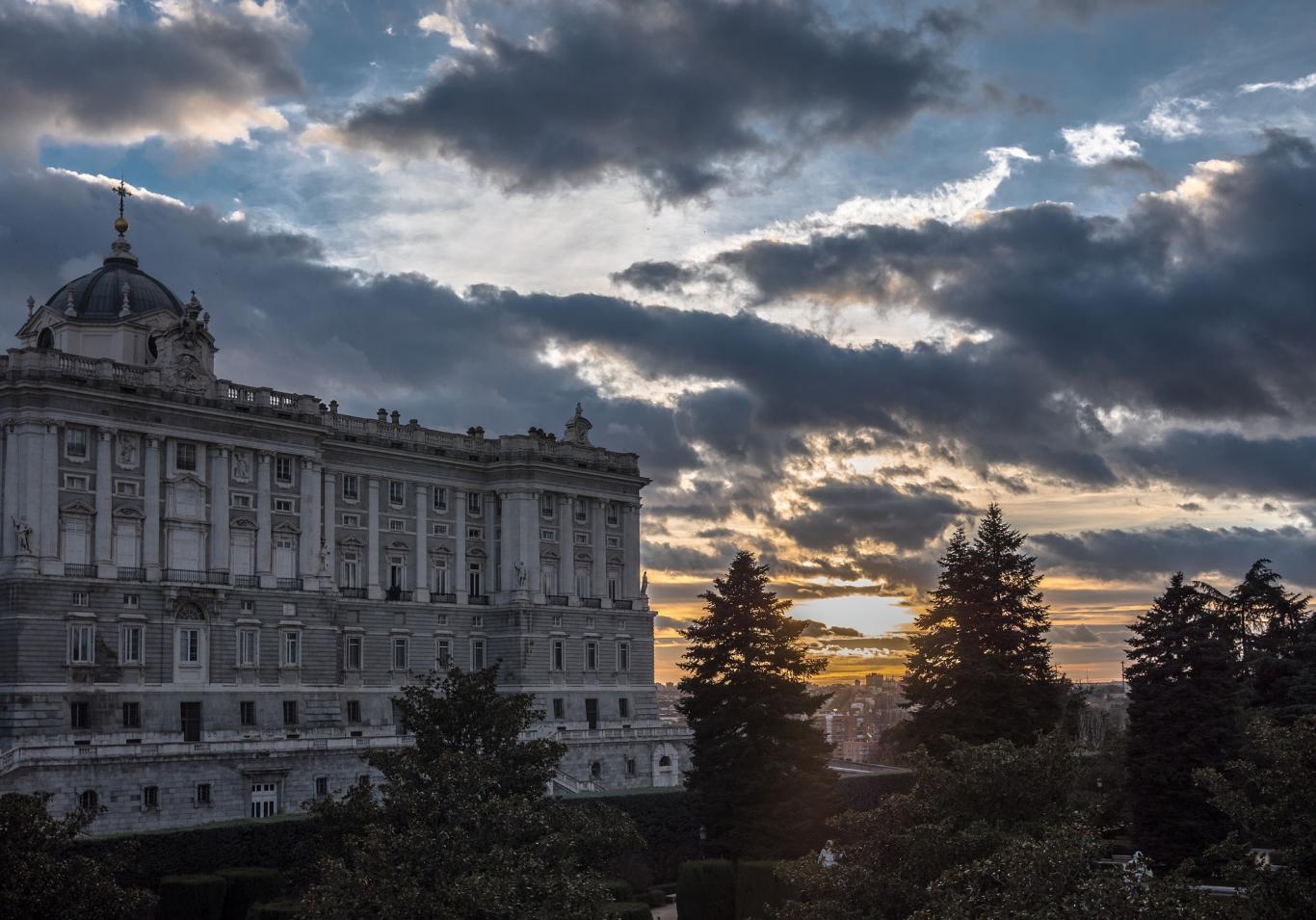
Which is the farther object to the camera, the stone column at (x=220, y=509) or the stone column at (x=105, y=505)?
the stone column at (x=220, y=509)

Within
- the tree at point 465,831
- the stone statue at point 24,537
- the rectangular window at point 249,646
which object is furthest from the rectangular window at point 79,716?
the tree at point 465,831

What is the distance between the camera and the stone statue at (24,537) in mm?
71500

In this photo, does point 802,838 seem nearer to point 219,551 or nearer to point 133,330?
point 219,551

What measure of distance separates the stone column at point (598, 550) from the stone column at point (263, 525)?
25.9m

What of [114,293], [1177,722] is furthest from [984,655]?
[114,293]

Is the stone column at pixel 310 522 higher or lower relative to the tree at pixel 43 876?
higher

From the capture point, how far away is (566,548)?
328 feet

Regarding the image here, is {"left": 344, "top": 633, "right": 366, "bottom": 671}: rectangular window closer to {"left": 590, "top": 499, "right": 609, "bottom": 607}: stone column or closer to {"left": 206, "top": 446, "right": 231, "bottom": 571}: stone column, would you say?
{"left": 206, "top": 446, "right": 231, "bottom": 571}: stone column

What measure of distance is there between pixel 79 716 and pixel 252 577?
1250 cm

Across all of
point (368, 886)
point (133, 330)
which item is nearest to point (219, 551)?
point (133, 330)

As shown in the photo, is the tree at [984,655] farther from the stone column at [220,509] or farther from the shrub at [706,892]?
the stone column at [220,509]

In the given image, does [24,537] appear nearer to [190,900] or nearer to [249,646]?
[249,646]

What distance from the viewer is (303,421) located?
84.8 meters

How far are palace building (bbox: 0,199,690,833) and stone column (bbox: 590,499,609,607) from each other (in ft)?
0.50
